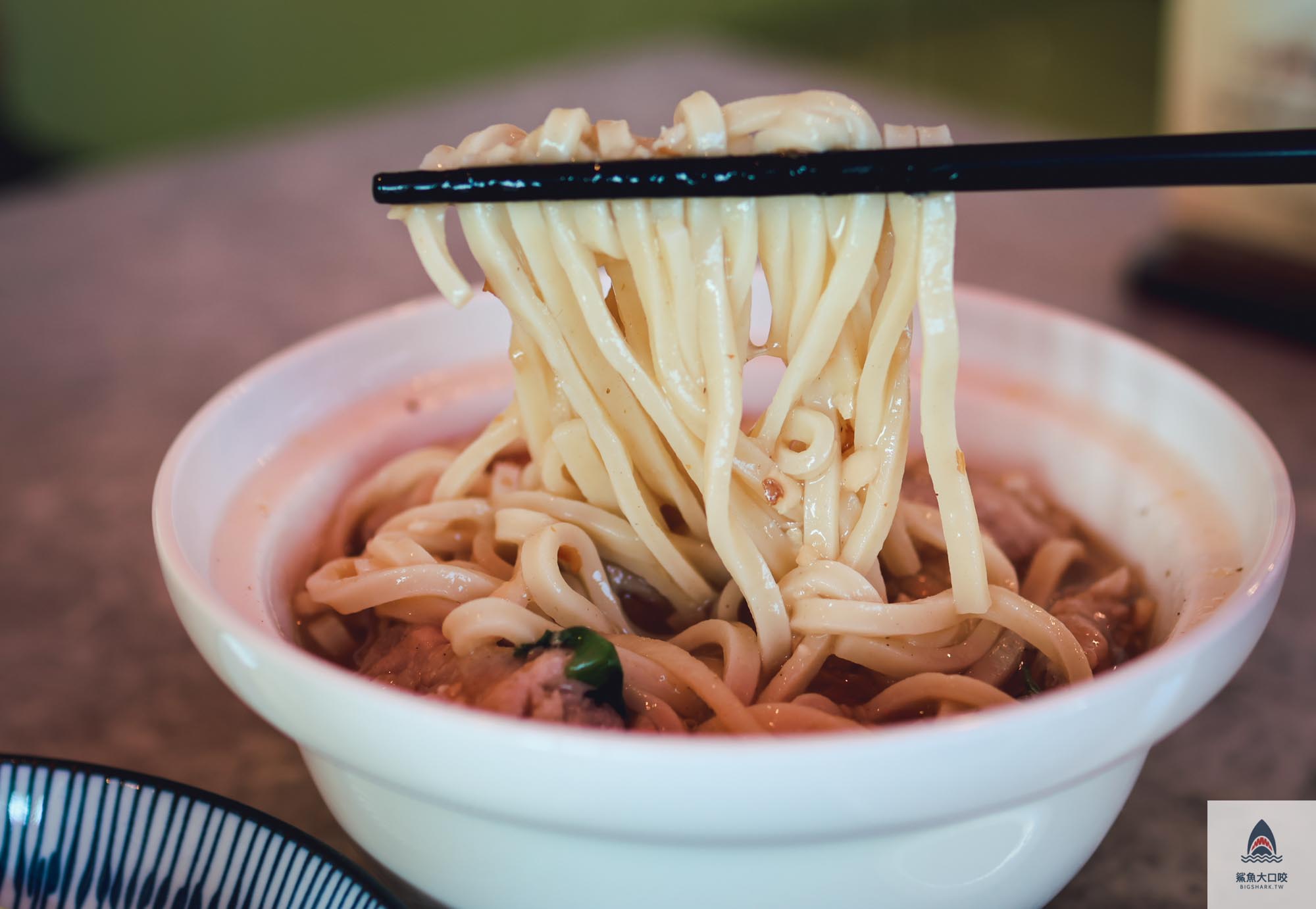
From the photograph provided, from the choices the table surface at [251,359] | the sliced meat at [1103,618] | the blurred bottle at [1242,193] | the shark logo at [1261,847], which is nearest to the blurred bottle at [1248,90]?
the blurred bottle at [1242,193]

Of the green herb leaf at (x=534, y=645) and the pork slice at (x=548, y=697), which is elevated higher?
the green herb leaf at (x=534, y=645)

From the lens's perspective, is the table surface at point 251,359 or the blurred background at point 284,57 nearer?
the table surface at point 251,359

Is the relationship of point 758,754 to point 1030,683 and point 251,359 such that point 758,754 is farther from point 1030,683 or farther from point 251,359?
point 251,359

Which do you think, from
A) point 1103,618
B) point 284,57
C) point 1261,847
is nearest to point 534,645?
point 1103,618

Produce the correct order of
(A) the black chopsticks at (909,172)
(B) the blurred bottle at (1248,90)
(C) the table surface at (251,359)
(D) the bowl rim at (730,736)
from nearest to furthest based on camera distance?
1. (D) the bowl rim at (730,736)
2. (A) the black chopsticks at (909,172)
3. (C) the table surface at (251,359)
4. (B) the blurred bottle at (1248,90)

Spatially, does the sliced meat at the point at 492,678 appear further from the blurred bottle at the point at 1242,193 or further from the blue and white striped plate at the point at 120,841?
the blurred bottle at the point at 1242,193
